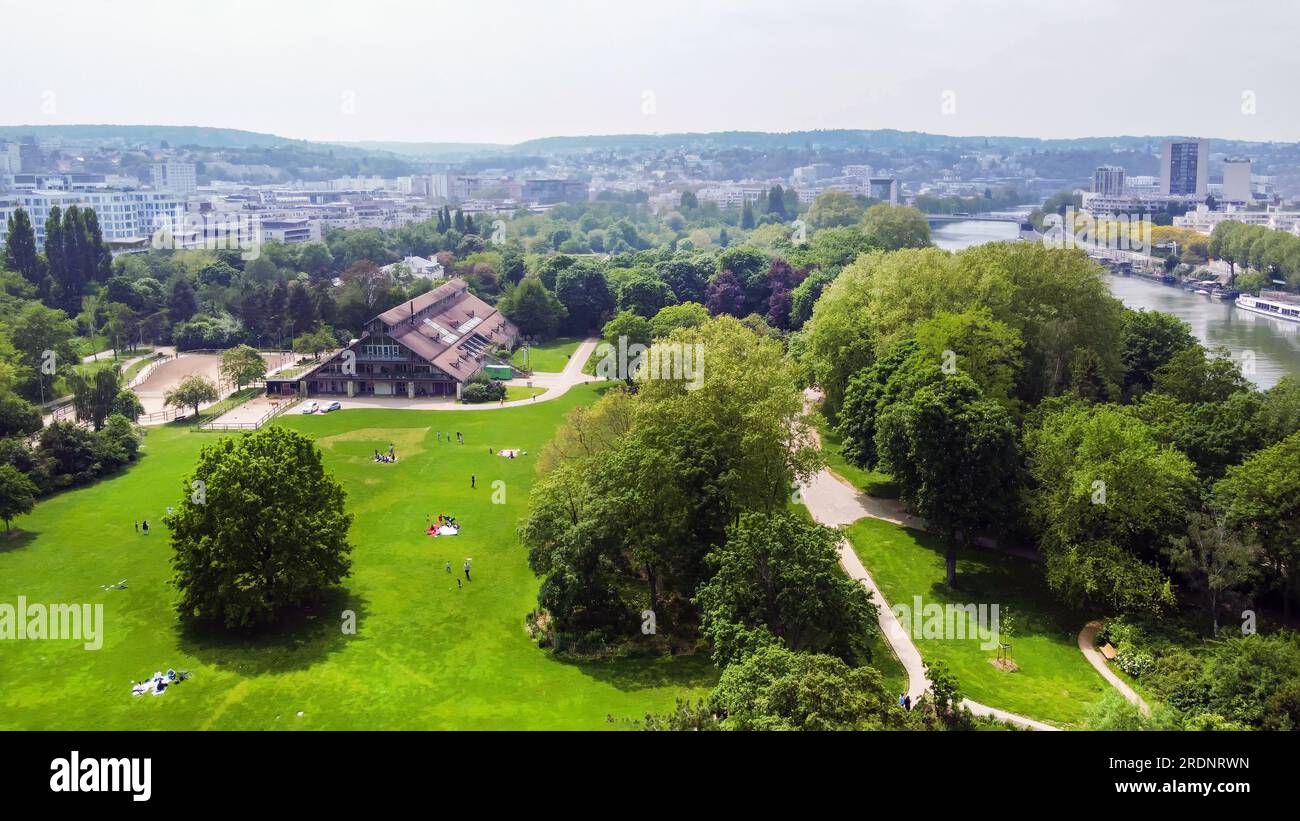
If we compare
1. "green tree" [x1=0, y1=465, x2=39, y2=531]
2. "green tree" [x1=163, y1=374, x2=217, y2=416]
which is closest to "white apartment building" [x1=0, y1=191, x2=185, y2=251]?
"green tree" [x1=163, y1=374, x2=217, y2=416]

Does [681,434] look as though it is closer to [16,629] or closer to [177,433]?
[16,629]

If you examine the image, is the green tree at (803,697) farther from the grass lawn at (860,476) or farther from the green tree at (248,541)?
the grass lawn at (860,476)

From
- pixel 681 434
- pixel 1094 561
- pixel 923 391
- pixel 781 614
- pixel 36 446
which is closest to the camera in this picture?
pixel 781 614

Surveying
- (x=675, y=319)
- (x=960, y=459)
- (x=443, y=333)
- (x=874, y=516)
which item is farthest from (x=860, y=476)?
(x=443, y=333)

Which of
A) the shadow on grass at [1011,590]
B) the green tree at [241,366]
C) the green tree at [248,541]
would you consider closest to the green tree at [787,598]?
the shadow on grass at [1011,590]

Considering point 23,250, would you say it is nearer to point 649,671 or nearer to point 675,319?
point 675,319

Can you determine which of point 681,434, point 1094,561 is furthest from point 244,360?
point 1094,561
